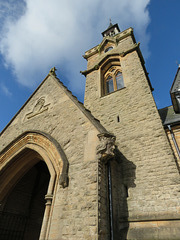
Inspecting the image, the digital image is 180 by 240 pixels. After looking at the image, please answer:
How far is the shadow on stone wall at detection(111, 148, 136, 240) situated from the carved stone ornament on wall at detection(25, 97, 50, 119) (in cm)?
423

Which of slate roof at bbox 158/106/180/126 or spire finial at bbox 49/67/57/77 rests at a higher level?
spire finial at bbox 49/67/57/77

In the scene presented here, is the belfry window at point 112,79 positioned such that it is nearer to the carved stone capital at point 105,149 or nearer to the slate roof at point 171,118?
the slate roof at point 171,118

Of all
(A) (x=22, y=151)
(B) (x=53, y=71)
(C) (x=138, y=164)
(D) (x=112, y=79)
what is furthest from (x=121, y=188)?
(B) (x=53, y=71)

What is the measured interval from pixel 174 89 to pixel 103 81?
458 centimetres

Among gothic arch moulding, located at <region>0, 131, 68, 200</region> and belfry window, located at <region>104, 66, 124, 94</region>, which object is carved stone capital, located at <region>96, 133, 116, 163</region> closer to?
gothic arch moulding, located at <region>0, 131, 68, 200</region>

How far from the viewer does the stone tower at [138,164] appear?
4480mm

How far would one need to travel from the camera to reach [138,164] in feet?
19.0

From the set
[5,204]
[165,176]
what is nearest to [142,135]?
[165,176]

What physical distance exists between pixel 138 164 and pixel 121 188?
3.40 feet

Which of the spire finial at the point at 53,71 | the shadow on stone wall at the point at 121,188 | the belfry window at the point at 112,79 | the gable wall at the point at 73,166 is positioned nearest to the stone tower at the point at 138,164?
the shadow on stone wall at the point at 121,188

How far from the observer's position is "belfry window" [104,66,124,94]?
1051 centimetres

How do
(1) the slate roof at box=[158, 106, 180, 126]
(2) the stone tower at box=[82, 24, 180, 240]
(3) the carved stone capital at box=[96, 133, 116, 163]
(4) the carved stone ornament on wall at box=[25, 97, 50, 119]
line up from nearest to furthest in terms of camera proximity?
(3) the carved stone capital at box=[96, 133, 116, 163] < (2) the stone tower at box=[82, 24, 180, 240] < (1) the slate roof at box=[158, 106, 180, 126] < (4) the carved stone ornament on wall at box=[25, 97, 50, 119]

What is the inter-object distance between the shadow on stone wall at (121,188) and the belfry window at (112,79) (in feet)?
17.9

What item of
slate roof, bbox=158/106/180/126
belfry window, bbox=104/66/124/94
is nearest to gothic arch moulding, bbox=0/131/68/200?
slate roof, bbox=158/106/180/126
